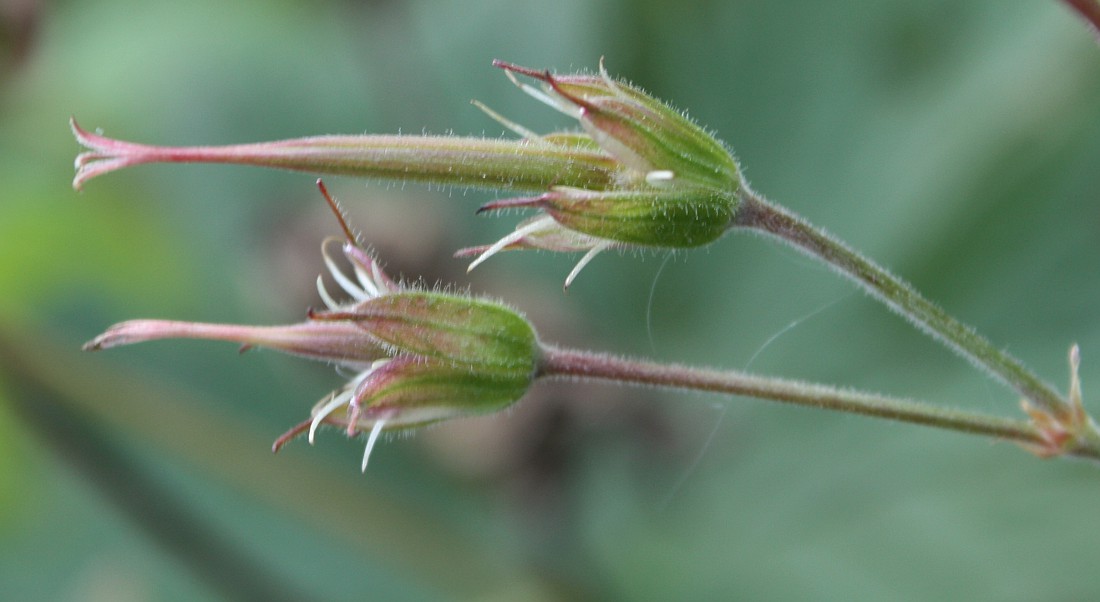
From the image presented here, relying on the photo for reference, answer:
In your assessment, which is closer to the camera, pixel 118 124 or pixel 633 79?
pixel 633 79

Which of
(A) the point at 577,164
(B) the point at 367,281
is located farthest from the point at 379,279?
(A) the point at 577,164

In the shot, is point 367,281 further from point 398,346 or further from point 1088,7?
point 1088,7

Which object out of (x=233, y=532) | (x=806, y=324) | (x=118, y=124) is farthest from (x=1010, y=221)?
(x=118, y=124)

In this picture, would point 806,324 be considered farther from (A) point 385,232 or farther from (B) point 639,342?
(A) point 385,232

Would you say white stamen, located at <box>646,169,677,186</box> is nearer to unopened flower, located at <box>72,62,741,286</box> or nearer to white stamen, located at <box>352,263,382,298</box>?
unopened flower, located at <box>72,62,741,286</box>

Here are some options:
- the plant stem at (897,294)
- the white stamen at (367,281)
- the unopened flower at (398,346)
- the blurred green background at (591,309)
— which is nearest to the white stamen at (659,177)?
the plant stem at (897,294)

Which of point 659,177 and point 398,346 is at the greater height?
point 659,177

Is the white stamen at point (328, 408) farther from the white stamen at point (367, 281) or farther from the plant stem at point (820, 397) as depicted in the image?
the plant stem at point (820, 397)
